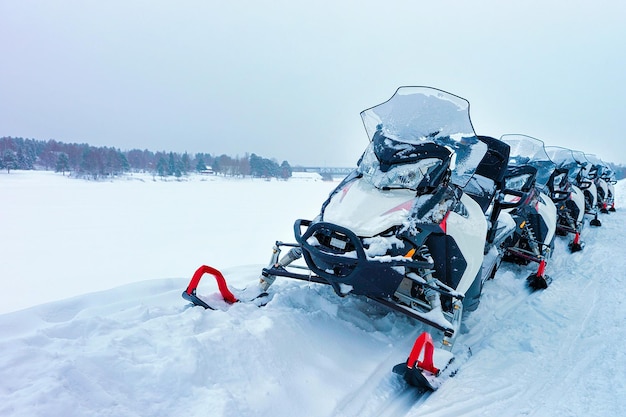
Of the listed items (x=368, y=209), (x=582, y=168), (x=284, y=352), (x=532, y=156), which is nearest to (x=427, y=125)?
(x=368, y=209)

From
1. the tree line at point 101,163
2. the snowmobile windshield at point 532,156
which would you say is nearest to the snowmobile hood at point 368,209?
the snowmobile windshield at point 532,156

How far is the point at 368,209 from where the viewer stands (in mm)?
2678

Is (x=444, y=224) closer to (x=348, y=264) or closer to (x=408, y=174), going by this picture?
(x=408, y=174)

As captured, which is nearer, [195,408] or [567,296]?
[195,408]

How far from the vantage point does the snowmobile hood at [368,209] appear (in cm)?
254

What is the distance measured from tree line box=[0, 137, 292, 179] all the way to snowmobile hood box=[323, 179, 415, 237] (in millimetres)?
51535

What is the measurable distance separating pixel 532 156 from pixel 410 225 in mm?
5993

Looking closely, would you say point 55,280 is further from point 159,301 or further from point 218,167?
point 218,167

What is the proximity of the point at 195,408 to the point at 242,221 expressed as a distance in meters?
8.45

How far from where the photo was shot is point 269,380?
2.10 metres

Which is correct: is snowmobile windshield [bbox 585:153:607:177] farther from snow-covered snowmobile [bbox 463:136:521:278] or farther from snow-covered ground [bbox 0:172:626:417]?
snow-covered snowmobile [bbox 463:136:521:278]

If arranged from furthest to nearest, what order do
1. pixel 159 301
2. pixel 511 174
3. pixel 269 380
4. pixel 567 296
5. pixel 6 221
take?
pixel 6 221 → pixel 511 174 → pixel 567 296 → pixel 159 301 → pixel 269 380

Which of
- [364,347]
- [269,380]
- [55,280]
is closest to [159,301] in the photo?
[269,380]

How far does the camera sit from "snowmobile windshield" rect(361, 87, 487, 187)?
3236 millimetres
